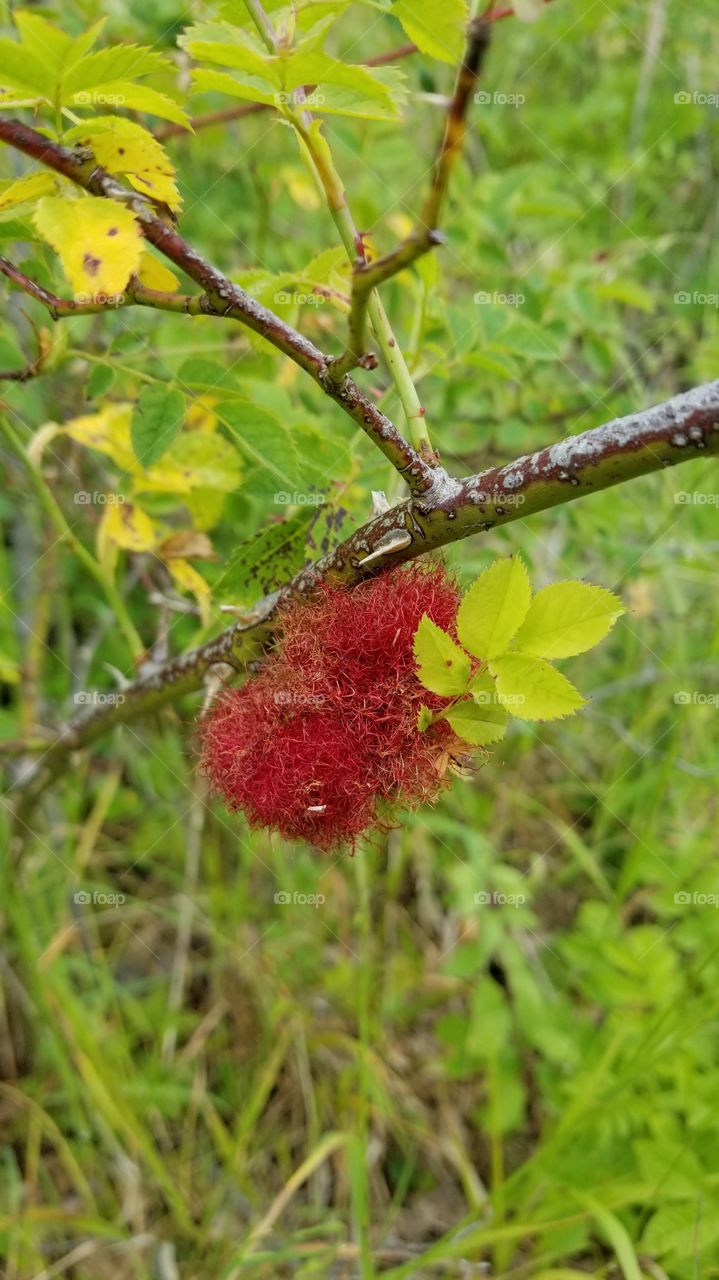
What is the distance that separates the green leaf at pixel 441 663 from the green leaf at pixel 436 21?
534 millimetres

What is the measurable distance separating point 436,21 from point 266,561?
2.07 ft

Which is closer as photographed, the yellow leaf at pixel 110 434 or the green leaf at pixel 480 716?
the green leaf at pixel 480 716

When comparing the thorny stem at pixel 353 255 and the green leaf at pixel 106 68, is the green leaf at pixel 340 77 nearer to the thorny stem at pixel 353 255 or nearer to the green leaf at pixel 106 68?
the thorny stem at pixel 353 255

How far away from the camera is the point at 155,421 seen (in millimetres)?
1210

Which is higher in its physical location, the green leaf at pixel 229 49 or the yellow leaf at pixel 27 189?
the yellow leaf at pixel 27 189

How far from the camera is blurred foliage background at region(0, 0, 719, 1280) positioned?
1646 mm

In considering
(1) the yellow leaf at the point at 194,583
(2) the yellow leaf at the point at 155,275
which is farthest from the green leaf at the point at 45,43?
(1) the yellow leaf at the point at 194,583

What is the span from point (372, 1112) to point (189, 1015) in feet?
1.67

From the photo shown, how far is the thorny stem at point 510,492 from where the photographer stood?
72 cm

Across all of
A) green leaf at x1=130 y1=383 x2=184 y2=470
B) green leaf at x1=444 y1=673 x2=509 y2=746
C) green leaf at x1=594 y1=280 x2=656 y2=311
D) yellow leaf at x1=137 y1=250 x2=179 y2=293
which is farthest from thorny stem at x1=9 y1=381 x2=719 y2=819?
green leaf at x1=594 y1=280 x2=656 y2=311

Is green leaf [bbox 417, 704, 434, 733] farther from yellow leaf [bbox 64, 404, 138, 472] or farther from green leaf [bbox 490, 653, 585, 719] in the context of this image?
yellow leaf [bbox 64, 404, 138, 472]

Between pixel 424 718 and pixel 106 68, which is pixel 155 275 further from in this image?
pixel 424 718

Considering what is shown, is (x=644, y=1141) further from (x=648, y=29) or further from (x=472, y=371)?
(x=648, y=29)

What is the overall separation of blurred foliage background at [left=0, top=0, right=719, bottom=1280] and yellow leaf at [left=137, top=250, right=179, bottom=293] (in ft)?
0.63
